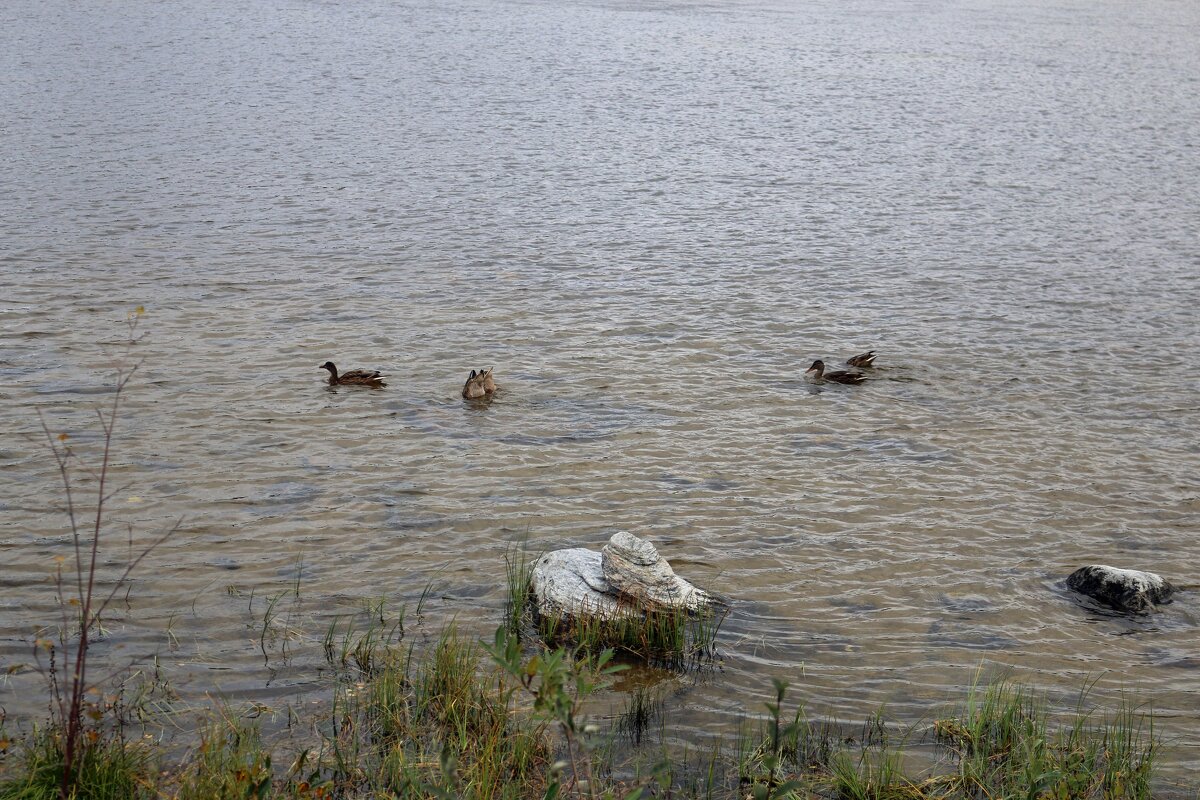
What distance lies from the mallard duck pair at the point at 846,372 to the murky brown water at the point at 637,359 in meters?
0.22

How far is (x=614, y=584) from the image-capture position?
6.19 meters

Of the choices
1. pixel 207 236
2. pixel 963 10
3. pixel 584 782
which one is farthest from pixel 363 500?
pixel 963 10

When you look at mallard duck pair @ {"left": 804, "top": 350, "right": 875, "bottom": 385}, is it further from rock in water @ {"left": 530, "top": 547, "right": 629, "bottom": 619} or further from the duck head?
rock in water @ {"left": 530, "top": 547, "right": 629, "bottom": 619}

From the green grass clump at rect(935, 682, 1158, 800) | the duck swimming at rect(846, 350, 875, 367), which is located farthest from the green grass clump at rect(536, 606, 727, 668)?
the duck swimming at rect(846, 350, 875, 367)

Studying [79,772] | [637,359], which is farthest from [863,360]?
[79,772]

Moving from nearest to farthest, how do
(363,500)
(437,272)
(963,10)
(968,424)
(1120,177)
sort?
(363,500)
(968,424)
(437,272)
(1120,177)
(963,10)

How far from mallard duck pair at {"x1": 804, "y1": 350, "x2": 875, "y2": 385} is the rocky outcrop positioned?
4.49 m

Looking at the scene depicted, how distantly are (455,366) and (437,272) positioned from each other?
3.13 metres

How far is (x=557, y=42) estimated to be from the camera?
111 feet

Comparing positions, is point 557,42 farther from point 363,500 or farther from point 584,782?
point 584,782

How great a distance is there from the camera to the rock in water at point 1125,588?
6.58 metres

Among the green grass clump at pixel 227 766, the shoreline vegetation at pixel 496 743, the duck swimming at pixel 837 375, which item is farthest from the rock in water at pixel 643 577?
the duck swimming at pixel 837 375

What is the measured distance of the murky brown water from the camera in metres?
6.51

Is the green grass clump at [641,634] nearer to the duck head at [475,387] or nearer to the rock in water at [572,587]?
the rock in water at [572,587]
